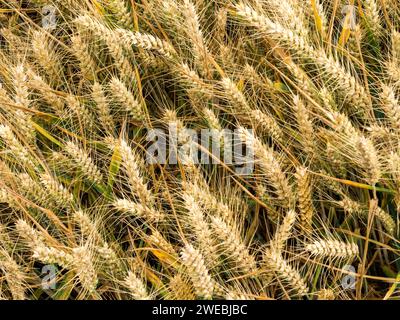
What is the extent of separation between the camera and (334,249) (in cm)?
176

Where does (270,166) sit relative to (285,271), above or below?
above

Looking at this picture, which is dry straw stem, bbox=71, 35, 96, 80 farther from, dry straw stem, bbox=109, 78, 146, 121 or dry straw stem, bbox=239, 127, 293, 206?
dry straw stem, bbox=239, 127, 293, 206

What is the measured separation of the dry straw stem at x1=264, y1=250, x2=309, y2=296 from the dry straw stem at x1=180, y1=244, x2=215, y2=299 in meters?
0.17

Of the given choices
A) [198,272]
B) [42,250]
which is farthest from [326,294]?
[42,250]

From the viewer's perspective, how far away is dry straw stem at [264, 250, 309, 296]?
1.72 metres

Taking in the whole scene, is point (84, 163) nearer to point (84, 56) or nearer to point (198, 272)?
point (84, 56)

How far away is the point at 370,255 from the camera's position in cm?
195

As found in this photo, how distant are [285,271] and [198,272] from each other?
249mm

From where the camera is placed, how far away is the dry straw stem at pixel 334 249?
5.65 ft

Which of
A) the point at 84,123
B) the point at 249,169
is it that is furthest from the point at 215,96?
the point at 84,123

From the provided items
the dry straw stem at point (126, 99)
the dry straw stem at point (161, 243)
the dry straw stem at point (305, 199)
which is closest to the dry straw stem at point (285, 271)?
the dry straw stem at point (305, 199)

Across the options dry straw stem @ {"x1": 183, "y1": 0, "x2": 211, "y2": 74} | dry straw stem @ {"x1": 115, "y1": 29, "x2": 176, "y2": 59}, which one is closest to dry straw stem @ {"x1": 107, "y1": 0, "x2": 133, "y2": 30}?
dry straw stem @ {"x1": 115, "y1": 29, "x2": 176, "y2": 59}

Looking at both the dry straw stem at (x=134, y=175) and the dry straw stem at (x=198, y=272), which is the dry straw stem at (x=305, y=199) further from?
the dry straw stem at (x=134, y=175)
